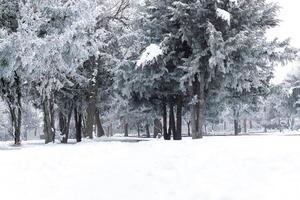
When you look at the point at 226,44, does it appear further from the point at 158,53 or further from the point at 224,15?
the point at 158,53

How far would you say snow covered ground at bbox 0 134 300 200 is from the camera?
7.30m

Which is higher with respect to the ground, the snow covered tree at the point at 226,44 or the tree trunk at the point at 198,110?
the snow covered tree at the point at 226,44

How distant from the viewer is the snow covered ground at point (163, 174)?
23.9ft

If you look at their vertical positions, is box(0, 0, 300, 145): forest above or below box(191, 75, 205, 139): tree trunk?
above

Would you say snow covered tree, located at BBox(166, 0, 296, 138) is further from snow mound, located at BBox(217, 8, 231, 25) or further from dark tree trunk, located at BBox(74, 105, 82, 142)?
dark tree trunk, located at BBox(74, 105, 82, 142)

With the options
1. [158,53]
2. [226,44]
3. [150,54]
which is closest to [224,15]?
[226,44]

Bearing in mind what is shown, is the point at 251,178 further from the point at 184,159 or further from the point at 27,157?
the point at 27,157

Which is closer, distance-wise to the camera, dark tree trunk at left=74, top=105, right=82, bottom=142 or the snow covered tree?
the snow covered tree

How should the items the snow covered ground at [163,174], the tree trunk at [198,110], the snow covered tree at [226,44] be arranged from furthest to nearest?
1. the tree trunk at [198,110]
2. the snow covered tree at [226,44]
3. the snow covered ground at [163,174]

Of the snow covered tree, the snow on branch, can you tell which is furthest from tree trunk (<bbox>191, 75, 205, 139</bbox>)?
the snow on branch

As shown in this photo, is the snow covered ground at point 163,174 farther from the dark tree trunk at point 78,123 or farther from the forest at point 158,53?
the dark tree trunk at point 78,123

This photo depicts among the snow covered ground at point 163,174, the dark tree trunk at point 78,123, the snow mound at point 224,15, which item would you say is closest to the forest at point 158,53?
the snow mound at point 224,15

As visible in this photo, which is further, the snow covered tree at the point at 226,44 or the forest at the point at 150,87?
the snow covered tree at the point at 226,44

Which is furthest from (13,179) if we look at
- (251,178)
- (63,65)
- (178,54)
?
(178,54)
